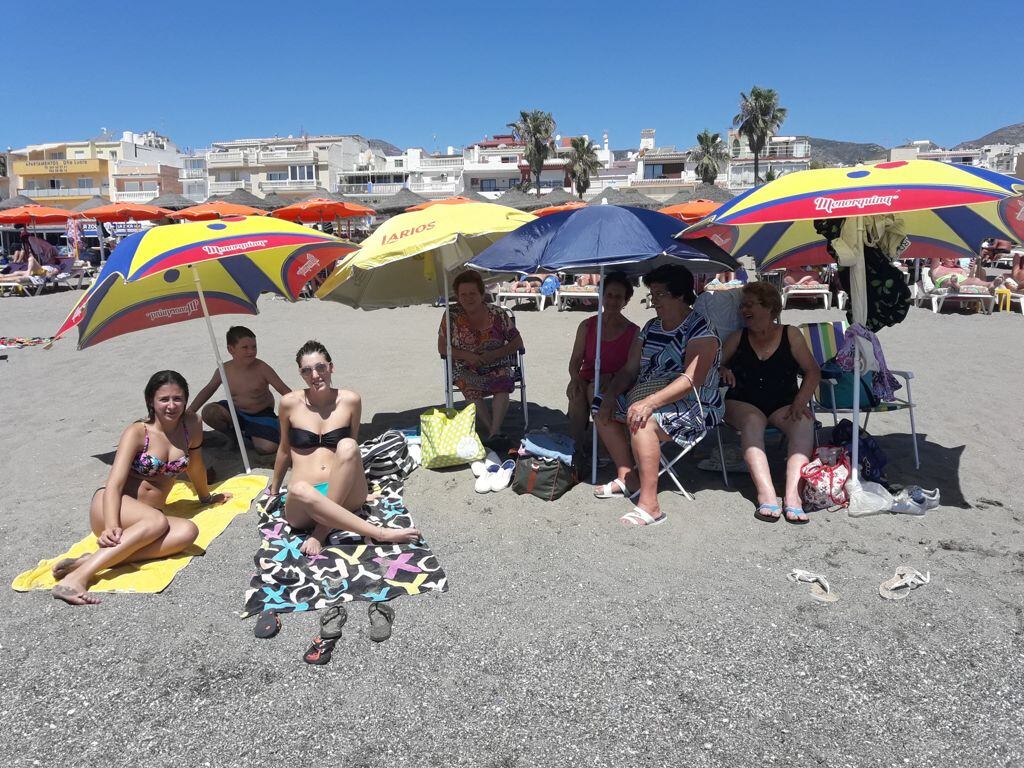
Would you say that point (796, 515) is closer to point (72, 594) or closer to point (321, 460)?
point (321, 460)

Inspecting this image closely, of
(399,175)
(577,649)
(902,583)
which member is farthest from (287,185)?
(902,583)

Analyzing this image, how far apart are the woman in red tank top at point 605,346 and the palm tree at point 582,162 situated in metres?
49.9

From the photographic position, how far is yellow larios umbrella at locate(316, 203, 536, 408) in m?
4.37

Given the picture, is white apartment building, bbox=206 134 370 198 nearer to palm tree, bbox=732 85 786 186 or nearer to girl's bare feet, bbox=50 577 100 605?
palm tree, bbox=732 85 786 186

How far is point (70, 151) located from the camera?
59375 millimetres

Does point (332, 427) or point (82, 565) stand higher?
point (332, 427)

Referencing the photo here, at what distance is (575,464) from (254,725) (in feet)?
8.67

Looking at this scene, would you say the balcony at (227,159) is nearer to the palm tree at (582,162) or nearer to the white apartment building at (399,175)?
the white apartment building at (399,175)

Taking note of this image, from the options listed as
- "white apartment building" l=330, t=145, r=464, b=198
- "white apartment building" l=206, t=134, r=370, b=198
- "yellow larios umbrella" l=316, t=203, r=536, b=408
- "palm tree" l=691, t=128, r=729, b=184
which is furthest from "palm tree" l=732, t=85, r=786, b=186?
"yellow larios umbrella" l=316, t=203, r=536, b=408

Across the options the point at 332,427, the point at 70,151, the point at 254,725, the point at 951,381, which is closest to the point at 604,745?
the point at 254,725

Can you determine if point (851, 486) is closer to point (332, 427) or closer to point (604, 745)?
point (604, 745)

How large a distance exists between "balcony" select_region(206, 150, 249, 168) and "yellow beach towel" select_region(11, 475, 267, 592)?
57.1m

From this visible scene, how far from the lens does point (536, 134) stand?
2052 inches

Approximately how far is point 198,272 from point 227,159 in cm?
5662
